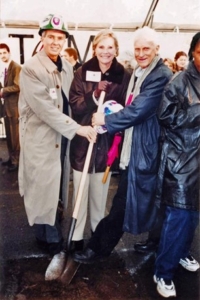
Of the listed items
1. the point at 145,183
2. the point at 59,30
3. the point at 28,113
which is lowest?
the point at 145,183

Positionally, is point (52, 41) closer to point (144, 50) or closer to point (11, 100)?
point (144, 50)

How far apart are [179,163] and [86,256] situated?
111 centimetres

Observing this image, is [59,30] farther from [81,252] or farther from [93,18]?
[93,18]

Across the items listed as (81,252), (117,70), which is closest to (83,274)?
(81,252)

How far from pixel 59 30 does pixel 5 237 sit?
1.85m

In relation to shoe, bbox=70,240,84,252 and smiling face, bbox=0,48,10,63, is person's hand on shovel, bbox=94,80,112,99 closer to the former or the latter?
shoe, bbox=70,240,84,252

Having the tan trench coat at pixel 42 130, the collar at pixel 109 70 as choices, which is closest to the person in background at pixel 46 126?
the tan trench coat at pixel 42 130

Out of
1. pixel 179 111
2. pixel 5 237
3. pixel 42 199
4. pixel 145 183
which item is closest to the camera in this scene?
pixel 179 111

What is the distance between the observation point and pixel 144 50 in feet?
7.20

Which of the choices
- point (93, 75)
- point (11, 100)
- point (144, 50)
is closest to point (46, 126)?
point (93, 75)

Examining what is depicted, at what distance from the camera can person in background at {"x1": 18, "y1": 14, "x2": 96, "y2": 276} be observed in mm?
2295

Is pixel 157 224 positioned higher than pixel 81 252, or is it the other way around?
pixel 157 224

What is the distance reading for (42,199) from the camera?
2477 mm

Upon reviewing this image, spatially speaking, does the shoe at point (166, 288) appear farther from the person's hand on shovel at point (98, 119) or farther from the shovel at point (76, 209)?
the person's hand on shovel at point (98, 119)
